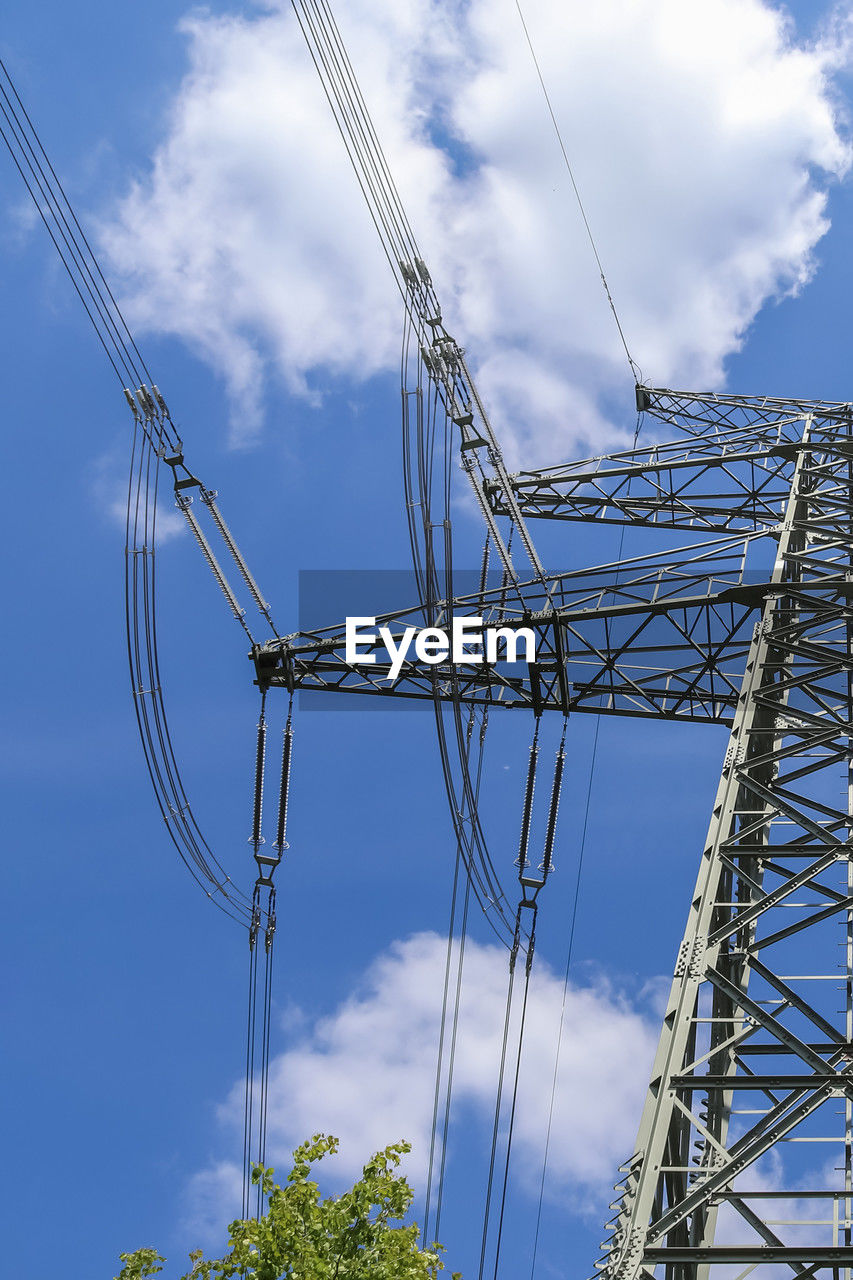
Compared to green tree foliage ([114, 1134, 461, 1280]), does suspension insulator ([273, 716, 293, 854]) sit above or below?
above

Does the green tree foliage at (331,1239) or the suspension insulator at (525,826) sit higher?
the suspension insulator at (525,826)

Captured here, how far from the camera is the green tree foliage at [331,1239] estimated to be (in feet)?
46.2

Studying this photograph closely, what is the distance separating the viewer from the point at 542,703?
18.2 meters

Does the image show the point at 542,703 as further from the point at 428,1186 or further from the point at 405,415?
the point at 428,1186

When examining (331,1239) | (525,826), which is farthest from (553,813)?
(331,1239)

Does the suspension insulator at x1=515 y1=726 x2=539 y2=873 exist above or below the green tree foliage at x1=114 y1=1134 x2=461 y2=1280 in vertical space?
above

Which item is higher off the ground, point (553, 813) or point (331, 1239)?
point (553, 813)

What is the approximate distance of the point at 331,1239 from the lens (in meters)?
14.5

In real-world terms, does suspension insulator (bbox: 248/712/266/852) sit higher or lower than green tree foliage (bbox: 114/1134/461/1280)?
higher

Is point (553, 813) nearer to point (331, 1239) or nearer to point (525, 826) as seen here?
point (525, 826)

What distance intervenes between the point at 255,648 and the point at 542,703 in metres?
4.42

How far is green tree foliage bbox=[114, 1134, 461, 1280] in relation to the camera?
1409 centimetres

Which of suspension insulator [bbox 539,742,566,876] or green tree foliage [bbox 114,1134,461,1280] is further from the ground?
suspension insulator [bbox 539,742,566,876]

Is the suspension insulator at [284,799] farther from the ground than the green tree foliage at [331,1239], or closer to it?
farther from the ground
